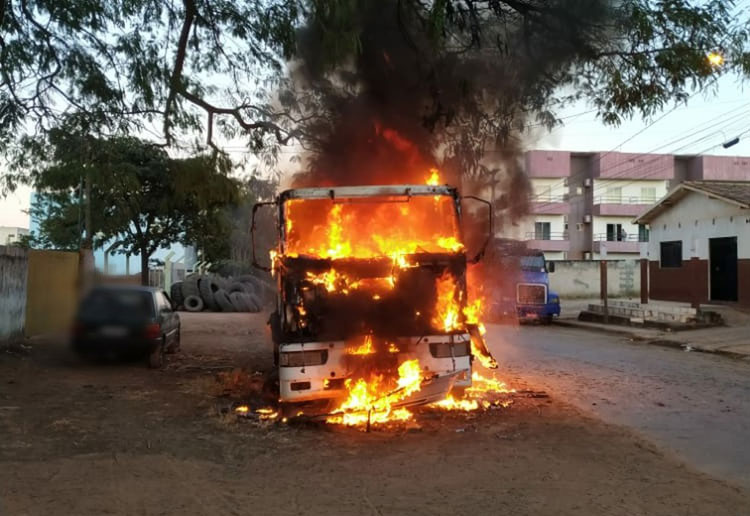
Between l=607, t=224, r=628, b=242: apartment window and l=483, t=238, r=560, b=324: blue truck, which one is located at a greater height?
l=607, t=224, r=628, b=242: apartment window

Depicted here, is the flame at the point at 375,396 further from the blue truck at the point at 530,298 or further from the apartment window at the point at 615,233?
the apartment window at the point at 615,233

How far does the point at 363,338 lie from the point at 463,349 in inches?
44.1

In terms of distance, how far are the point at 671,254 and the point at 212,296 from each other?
62.9 feet

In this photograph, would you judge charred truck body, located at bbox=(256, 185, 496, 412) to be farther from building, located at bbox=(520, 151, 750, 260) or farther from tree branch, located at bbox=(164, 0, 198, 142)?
building, located at bbox=(520, 151, 750, 260)

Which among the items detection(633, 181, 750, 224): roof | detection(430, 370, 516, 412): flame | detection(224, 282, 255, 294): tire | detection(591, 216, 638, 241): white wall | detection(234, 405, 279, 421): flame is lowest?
detection(234, 405, 279, 421): flame

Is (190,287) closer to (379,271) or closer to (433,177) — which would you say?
(433,177)

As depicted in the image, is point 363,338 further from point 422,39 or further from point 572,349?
point 572,349

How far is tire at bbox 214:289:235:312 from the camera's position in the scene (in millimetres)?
Result: 29125

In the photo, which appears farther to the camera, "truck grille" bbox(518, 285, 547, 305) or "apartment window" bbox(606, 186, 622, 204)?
"apartment window" bbox(606, 186, 622, 204)

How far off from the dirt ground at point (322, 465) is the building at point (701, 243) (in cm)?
1445

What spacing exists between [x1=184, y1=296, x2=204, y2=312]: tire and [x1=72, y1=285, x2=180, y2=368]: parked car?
1820cm

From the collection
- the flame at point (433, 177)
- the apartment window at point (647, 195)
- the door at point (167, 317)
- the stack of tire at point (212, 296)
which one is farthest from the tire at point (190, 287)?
the apartment window at point (647, 195)

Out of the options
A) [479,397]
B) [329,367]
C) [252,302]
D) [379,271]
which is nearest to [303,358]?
[329,367]

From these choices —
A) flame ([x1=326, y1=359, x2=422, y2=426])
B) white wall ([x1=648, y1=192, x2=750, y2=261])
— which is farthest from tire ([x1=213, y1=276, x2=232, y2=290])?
flame ([x1=326, y1=359, x2=422, y2=426])
